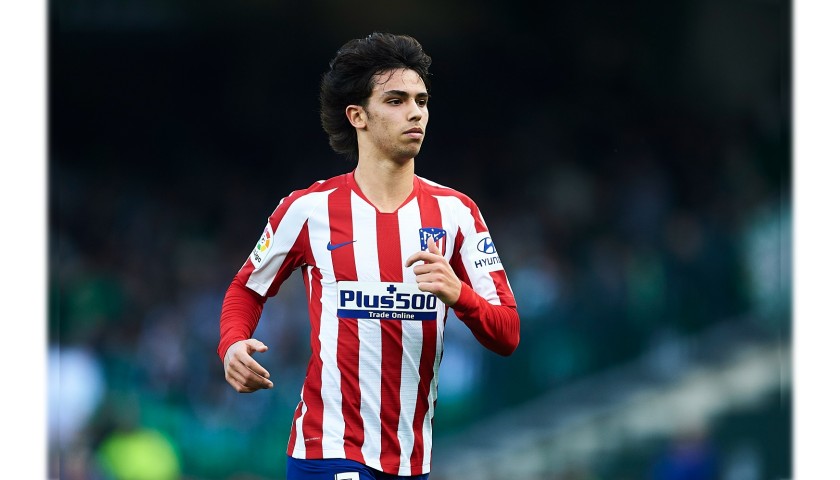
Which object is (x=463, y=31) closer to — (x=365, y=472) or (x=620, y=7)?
(x=620, y=7)

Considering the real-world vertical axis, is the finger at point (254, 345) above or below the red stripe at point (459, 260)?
below

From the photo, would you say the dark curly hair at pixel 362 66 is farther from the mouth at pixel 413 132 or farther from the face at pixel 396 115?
the mouth at pixel 413 132

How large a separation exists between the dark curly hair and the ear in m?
0.02

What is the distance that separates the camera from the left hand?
325 centimetres

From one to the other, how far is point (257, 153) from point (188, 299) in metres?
1.38

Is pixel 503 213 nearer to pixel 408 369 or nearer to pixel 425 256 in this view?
pixel 408 369

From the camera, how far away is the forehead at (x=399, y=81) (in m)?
3.68

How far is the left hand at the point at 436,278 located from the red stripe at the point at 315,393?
526mm

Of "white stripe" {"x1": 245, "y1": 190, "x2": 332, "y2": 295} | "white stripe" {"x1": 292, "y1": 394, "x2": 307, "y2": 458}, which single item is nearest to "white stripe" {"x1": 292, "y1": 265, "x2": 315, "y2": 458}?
"white stripe" {"x1": 292, "y1": 394, "x2": 307, "y2": 458}

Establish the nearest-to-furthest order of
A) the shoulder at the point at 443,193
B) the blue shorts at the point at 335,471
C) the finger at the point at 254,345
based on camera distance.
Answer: the finger at the point at 254,345 → the blue shorts at the point at 335,471 → the shoulder at the point at 443,193

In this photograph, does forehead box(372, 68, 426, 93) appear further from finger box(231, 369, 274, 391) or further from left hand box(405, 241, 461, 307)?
finger box(231, 369, 274, 391)

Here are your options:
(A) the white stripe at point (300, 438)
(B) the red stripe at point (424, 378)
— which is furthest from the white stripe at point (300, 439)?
(B) the red stripe at point (424, 378)

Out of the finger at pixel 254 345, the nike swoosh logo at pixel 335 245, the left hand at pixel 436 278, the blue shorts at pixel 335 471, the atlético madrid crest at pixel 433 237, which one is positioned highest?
the atlético madrid crest at pixel 433 237

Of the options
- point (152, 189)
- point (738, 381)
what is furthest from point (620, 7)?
point (152, 189)
